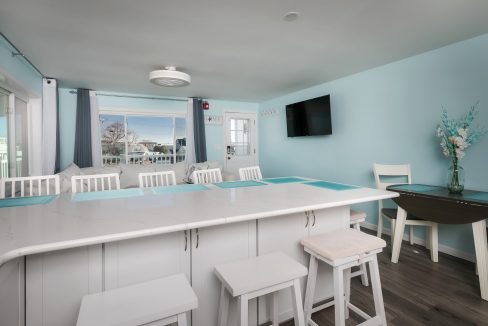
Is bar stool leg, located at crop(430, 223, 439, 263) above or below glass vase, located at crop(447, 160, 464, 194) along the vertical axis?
below

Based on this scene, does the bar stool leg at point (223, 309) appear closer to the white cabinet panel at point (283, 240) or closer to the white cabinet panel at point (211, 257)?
the white cabinet panel at point (211, 257)

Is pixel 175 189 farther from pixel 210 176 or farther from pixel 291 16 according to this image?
pixel 291 16

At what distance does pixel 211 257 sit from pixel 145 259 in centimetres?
35

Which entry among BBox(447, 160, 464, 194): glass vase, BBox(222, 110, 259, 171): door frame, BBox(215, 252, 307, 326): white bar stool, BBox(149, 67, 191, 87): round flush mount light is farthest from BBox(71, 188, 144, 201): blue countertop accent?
BBox(222, 110, 259, 171): door frame

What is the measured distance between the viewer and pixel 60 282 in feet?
3.62

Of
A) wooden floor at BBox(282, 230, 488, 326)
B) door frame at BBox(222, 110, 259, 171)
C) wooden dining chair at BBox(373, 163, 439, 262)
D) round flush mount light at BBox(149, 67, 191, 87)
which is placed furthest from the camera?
door frame at BBox(222, 110, 259, 171)

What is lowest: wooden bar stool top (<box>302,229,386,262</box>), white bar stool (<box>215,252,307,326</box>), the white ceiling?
white bar stool (<box>215,252,307,326</box>)

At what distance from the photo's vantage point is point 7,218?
1196 millimetres

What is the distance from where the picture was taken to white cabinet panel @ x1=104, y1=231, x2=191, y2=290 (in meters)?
1.18

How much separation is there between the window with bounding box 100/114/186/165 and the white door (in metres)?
1.02

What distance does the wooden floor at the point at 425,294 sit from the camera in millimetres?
1645

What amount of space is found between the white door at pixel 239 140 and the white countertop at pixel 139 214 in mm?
3786

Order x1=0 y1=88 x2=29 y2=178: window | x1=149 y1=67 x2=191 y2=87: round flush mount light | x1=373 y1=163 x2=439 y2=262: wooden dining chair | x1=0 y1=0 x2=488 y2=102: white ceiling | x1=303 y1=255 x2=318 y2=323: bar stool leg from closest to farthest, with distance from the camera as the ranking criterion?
x1=303 y1=255 x2=318 y2=323: bar stool leg, x1=0 y1=0 x2=488 y2=102: white ceiling, x1=373 y1=163 x2=439 y2=262: wooden dining chair, x1=0 y1=88 x2=29 y2=178: window, x1=149 y1=67 x2=191 y2=87: round flush mount light

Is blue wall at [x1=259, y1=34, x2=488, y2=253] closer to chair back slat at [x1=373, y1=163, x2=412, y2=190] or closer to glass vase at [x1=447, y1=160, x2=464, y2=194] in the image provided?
chair back slat at [x1=373, y1=163, x2=412, y2=190]
